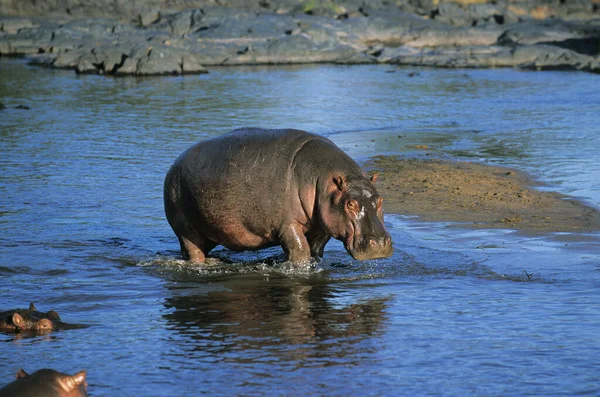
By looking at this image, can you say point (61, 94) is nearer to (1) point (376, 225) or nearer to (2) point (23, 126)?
(2) point (23, 126)

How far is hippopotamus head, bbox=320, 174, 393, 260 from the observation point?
7.22m

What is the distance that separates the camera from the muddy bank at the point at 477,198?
33.1 feet

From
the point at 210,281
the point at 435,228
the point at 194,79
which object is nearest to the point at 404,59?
the point at 194,79

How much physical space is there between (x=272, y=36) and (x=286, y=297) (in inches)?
1374

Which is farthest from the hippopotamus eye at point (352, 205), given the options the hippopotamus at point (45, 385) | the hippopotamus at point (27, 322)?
the hippopotamus at point (45, 385)

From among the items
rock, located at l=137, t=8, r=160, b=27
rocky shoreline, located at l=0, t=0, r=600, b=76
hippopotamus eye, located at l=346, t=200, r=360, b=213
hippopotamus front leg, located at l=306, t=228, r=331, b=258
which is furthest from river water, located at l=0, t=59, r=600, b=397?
rock, located at l=137, t=8, r=160, b=27

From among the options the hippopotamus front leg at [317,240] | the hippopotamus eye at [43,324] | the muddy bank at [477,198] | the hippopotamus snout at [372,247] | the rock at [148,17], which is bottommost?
the muddy bank at [477,198]

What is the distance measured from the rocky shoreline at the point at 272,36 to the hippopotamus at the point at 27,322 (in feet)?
85.5

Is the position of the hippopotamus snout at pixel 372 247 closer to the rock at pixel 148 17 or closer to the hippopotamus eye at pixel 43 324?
the hippopotamus eye at pixel 43 324

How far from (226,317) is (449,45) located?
37.5 meters

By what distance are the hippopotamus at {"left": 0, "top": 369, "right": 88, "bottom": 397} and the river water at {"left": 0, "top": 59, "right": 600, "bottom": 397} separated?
2.54 feet

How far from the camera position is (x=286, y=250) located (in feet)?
24.9

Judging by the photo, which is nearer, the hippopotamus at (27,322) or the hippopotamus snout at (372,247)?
the hippopotamus at (27,322)

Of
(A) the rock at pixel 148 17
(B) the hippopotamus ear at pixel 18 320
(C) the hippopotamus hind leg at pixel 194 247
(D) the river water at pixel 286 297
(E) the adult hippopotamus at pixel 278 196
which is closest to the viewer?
(D) the river water at pixel 286 297
